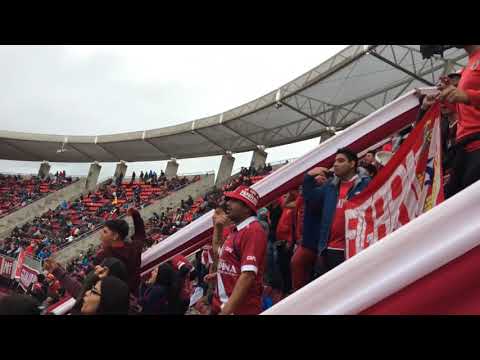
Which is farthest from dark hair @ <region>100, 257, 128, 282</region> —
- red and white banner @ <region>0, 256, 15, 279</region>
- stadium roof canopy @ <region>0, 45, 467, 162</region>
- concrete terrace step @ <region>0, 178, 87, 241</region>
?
concrete terrace step @ <region>0, 178, 87, 241</region>

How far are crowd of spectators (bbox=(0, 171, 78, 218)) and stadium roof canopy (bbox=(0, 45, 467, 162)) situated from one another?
65.9 inches

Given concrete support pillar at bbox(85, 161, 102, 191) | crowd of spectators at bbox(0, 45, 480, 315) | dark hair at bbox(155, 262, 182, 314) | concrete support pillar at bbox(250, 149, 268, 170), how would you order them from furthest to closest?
concrete support pillar at bbox(85, 161, 102, 191)
concrete support pillar at bbox(250, 149, 268, 170)
dark hair at bbox(155, 262, 182, 314)
crowd of spectators at bbox(0, 45, 480, 315)

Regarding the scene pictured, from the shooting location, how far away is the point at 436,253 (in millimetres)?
918

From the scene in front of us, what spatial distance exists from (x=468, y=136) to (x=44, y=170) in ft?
118

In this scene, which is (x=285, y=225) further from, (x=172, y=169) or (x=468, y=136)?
(x=172, y=169)

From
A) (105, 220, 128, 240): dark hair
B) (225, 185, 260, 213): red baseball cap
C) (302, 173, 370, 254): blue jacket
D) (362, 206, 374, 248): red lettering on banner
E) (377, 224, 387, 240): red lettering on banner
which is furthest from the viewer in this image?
(105, 220, 128, 240): dark hair

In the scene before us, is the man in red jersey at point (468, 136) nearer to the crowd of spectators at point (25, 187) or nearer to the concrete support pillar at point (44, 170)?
the crowd of spectators at point (25, 187)

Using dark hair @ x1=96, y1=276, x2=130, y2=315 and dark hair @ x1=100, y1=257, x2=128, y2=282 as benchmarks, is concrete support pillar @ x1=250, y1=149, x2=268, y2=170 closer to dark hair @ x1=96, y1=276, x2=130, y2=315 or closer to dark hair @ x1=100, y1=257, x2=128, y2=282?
dark hair @ x1=100, y1=257, x2=128, y2=282

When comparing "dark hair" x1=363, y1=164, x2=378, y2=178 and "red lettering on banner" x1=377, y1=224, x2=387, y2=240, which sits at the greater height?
"dark hair" x1=363, y1=164, x2=378, y2=178

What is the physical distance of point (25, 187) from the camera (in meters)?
34.0

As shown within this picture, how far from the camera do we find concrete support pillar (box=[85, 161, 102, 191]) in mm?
33094

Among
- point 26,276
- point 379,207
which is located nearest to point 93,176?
point 26,276
